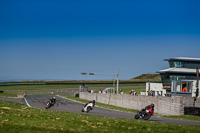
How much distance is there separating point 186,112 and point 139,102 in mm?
12076

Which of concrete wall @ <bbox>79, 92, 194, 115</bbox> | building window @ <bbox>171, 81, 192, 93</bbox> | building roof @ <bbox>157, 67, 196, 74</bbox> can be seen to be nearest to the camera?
concrete wall @ <bbox>79, 92, 194, 115</bbox>

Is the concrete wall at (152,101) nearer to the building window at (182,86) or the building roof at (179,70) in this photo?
the building window at (182,86)

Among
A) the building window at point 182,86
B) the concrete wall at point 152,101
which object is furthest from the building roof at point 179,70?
the concrete wall at point 152,101

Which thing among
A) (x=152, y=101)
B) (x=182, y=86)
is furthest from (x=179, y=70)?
(x=152, y=101)

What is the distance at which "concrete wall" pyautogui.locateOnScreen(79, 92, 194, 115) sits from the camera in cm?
3206

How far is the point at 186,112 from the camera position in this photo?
31.0 meters

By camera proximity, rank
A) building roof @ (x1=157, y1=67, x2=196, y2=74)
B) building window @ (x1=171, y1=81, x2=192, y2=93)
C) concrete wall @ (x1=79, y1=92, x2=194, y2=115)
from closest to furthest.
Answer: concrete wall @ (x1=79, y1=92, x2=194, y2=115) → building window @ (x1=171, y1=81, x2=192, y2=93) → building roof @ (x1=157, y1=67, x2=196, y2=74)

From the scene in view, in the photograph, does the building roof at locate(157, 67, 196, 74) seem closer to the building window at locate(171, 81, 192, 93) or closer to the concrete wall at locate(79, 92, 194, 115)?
the building window at locate(171, 81, 192, 93)

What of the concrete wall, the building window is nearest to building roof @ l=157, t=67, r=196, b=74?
the building window

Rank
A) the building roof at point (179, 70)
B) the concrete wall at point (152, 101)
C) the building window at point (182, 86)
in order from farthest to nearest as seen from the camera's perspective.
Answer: the building roof at point (179, 70)
the building window at point (182, 86)
the concrete wall at point (152, 101)

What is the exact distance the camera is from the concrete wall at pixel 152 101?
3206 cm

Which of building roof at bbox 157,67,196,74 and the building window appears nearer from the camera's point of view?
the building window

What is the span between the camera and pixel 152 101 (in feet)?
128

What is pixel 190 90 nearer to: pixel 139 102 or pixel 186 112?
pixel 139 102
